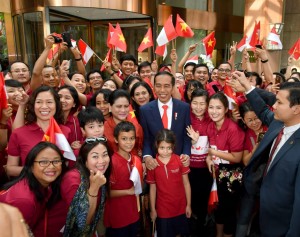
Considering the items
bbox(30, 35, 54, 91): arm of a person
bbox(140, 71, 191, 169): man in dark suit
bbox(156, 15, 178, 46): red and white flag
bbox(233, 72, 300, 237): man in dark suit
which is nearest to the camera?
bbox(233, 72, 300, 237): man in dark suit

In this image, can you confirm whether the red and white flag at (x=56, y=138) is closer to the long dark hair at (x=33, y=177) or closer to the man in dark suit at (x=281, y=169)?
the long dark hair at (x=33, y=177)

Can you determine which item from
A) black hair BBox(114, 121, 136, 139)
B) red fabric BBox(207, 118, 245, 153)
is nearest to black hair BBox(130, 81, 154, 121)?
black hair BBox(114, 121, 136, 139)

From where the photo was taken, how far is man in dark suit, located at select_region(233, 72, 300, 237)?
6.68 feet

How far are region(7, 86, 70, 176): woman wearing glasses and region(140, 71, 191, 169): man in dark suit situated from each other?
0.90 meters

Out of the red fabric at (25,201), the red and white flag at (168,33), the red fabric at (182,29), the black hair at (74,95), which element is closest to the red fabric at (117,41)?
the red and white flag at (168,33)

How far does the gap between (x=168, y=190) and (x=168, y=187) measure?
0.10ft

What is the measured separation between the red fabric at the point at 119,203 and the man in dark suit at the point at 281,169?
3.74ft

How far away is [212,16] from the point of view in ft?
46.5

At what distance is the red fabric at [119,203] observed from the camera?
8.55 ft

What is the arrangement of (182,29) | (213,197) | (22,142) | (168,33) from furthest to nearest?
(182,29) → (168,33) → (213,197) → (22,142)

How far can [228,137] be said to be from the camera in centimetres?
303

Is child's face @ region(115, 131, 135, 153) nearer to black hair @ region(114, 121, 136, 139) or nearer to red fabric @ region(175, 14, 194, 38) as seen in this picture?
black hair @ region(114, 121, 136, 139)

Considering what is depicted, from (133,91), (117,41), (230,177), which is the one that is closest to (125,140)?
(133,91)

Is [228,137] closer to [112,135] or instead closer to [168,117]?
[168,117]
